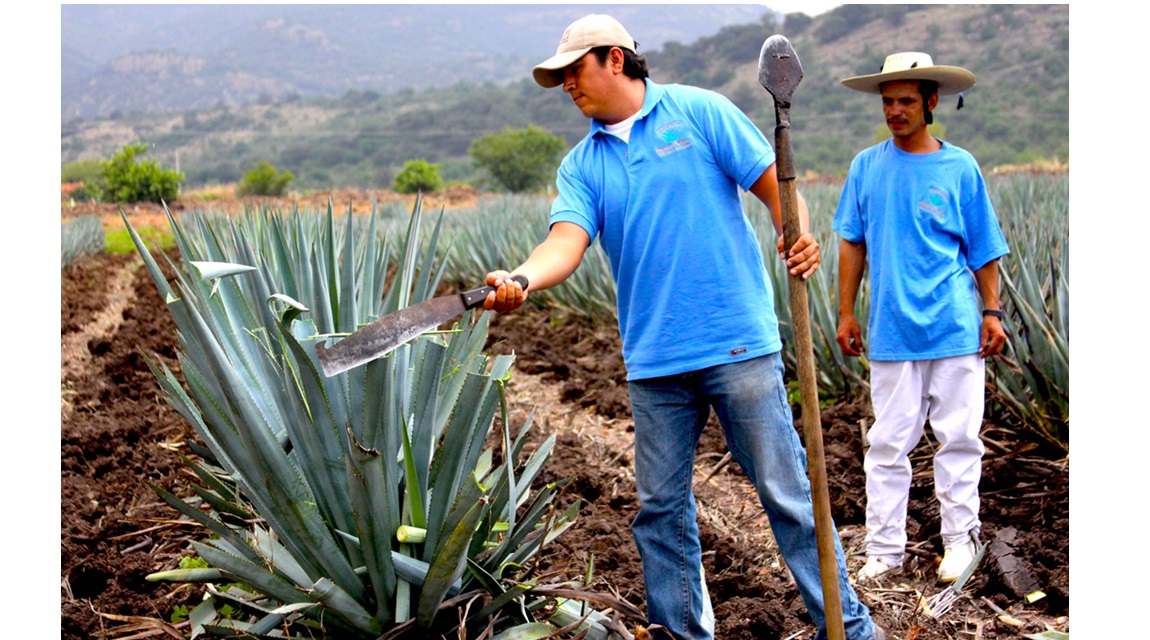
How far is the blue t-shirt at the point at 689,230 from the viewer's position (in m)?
2.46

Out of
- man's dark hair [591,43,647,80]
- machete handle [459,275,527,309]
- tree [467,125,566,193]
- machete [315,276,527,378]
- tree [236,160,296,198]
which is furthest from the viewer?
tree [467,125,566,193]

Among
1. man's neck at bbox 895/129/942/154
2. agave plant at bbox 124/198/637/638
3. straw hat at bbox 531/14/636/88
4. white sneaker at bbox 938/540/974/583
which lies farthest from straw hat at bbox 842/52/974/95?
agave plant at bbox 124/198/637/638

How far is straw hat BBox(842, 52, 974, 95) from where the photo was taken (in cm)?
308

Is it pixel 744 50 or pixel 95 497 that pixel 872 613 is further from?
pixel 744 50

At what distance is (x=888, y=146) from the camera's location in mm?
3264

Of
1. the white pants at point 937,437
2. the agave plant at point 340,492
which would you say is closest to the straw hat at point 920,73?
the white pants at point 937,437

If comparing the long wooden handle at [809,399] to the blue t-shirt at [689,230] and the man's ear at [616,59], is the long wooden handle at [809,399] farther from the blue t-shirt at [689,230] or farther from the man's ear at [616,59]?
the man's ear at [616,59]

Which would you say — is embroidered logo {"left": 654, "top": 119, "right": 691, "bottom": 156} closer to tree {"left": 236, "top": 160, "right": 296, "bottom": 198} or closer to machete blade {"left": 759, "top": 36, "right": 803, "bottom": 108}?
machete blade {"left": 759, "top": 36, "right": 803, "bottom": 108}

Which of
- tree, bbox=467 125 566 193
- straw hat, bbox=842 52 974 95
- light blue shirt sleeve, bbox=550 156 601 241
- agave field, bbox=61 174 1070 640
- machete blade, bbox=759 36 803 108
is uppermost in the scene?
tree, bbox=467 125 566 193

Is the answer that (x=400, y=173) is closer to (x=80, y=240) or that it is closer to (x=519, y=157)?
(x=519, y=157)

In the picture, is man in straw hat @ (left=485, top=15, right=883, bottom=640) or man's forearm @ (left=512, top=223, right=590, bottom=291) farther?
man in straw hat @ (left=485, top=15, right=883, bottom=640)

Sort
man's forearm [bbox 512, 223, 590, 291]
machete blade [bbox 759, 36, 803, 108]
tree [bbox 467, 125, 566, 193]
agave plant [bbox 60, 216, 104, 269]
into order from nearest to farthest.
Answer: machete blade [bbox 759, 36, 803, 108]
man's forearm [bbox 512, 223, 590, 291]
agave plant [bbox 60, 216, 104, 269]
tree [bbox 467, 125, 566, 193]

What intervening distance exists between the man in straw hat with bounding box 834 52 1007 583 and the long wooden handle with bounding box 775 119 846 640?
1.01m

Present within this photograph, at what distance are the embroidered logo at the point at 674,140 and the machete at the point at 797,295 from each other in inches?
12.7
